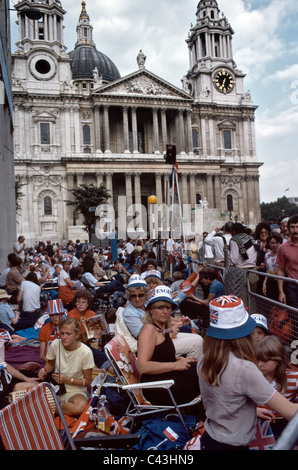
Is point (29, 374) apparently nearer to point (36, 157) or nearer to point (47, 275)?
point (47, 275)

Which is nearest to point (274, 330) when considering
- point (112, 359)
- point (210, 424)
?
point (112, 359)

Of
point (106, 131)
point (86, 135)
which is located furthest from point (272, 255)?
point (86, 135)

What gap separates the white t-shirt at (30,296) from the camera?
8.18m

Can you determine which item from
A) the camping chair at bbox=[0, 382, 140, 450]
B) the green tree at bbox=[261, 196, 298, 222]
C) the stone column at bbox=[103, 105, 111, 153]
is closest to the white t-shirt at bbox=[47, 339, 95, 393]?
the camping chair at bbox=[0, 382, 140, 450]

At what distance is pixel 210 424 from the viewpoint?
8.26 feet

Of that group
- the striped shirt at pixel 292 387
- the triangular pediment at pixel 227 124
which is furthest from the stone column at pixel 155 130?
the striped shirt at pixel 292 387

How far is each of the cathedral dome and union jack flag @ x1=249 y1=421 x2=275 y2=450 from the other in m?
55.7

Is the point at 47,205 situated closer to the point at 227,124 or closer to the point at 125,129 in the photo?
the point at 125,129

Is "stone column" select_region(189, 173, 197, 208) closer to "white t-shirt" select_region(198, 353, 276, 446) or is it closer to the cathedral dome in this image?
the cathedral dome

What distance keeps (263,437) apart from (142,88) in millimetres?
43684

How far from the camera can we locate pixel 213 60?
47.6m

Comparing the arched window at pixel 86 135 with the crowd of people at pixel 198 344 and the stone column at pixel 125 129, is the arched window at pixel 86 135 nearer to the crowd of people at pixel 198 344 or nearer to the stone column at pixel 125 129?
the stone column at pixel 125 129

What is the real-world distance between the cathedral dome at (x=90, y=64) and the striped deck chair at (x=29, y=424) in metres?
55.6

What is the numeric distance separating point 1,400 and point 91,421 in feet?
3.29
